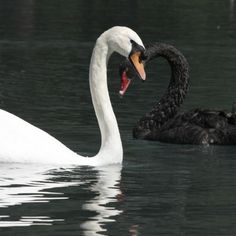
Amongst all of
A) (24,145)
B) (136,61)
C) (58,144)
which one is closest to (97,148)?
(58,144)

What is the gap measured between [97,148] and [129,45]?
2278mm

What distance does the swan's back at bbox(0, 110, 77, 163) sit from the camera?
11.8m

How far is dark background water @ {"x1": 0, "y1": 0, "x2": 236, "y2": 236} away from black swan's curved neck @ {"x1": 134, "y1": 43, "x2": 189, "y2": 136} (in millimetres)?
348

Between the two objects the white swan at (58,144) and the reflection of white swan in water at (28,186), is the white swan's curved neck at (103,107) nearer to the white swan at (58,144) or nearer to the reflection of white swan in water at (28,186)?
the white swan at (58,144)

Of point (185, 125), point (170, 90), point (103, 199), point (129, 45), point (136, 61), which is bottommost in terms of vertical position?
point (103, 199)

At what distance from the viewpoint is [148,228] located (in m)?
9.52

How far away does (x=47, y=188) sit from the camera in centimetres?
1109

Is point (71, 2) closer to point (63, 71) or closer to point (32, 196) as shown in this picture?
point (63, 71)

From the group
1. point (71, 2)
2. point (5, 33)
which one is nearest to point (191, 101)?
point (5, 33)

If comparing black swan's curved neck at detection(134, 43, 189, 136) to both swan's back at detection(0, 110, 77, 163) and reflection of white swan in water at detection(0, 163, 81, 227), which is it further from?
reflection of white swan in water at detection(0, 163, 81, 227)

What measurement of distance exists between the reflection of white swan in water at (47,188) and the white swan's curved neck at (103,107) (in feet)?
0.45

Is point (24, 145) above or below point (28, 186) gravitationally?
above

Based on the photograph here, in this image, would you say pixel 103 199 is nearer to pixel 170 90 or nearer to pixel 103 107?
pixel 103 107

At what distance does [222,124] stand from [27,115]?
7.85 feet
